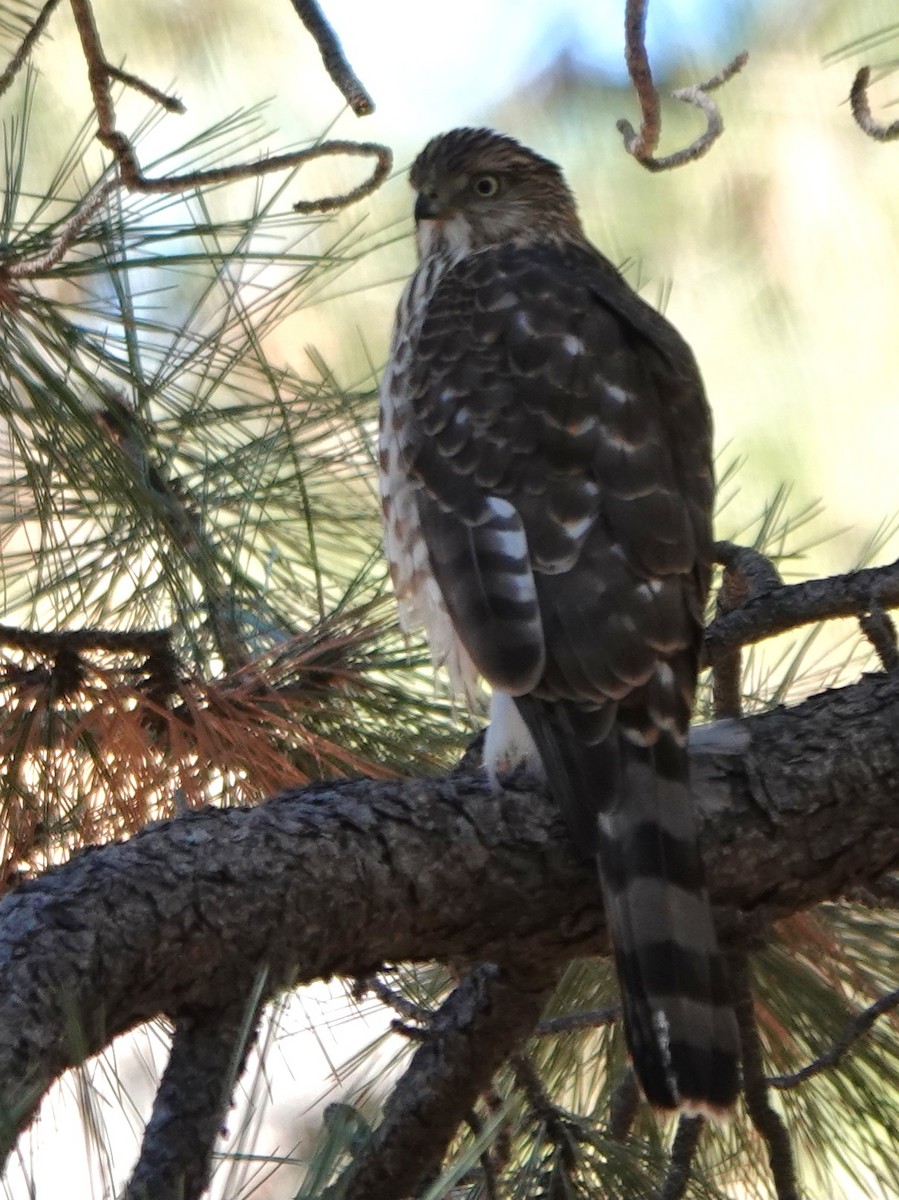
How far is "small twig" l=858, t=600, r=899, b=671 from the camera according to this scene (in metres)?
2.51

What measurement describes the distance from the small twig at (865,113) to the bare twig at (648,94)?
6.3 inches

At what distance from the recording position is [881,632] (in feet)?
8.25

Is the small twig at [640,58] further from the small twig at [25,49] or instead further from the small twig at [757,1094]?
the small twig at [757,1094]

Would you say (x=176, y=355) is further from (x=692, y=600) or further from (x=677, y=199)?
(x=677, y=199)

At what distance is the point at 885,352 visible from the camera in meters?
5.74

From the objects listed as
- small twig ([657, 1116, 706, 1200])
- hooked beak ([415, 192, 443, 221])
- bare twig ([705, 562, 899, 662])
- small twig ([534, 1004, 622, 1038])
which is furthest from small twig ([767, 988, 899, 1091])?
hooked beak ([415, 192, 443, 221])

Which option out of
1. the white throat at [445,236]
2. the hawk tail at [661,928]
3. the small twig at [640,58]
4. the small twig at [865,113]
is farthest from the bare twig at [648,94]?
the white throat at [445,236]

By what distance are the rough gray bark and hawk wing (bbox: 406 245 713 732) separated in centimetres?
19

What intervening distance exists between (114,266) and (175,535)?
420mm

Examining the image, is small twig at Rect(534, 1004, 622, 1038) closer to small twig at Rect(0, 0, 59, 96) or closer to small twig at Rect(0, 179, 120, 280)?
small twig at Rect(0, 179, 120, 280)

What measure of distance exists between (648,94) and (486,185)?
1199 mm

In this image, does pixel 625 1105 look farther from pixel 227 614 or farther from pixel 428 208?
pixel 428 208

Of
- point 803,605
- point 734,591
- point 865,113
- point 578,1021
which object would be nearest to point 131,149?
point 865,113

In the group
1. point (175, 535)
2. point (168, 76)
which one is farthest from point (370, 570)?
point (168, 76)
